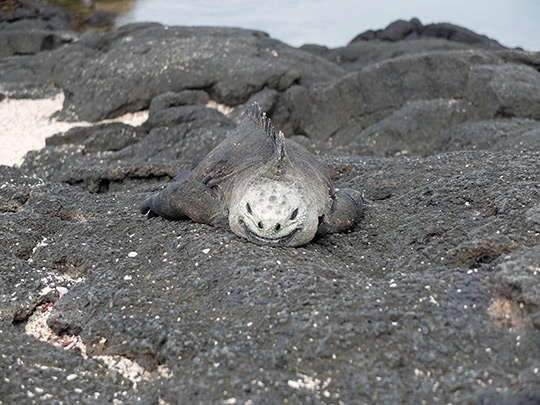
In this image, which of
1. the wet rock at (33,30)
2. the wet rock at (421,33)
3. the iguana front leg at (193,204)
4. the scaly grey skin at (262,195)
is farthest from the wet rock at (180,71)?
the wet rock at (421,33)

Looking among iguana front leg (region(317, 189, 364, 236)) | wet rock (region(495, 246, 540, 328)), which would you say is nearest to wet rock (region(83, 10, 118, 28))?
iguana front leg (region(317, 189, 364, 236))

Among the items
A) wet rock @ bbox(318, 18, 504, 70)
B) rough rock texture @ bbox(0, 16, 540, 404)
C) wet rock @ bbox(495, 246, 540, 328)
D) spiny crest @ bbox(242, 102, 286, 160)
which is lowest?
rough rock texture @ bbox(0, 16, 540, 404)

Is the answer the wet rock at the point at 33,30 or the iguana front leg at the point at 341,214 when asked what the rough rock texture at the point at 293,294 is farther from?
the wet rock at the point at 33,30

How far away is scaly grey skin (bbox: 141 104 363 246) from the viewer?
338cm

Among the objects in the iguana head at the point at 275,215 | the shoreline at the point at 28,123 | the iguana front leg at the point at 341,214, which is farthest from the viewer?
the shoreline at the point at 28,123

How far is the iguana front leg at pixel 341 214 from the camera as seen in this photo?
12.2ft

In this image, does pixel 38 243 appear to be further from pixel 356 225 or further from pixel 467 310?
pixel 467 310

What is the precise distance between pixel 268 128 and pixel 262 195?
0.85 m

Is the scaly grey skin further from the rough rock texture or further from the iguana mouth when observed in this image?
the rough rock texture

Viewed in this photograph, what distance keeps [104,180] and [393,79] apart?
179 inches

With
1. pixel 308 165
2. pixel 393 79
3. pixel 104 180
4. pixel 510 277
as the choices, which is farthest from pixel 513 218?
pixel 393 79

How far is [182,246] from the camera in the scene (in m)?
3.55

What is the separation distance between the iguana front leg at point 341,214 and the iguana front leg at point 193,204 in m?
0.62

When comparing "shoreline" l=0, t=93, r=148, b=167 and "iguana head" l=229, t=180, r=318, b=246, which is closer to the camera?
"iguana head" l=229, t=180, r=318, b=246
